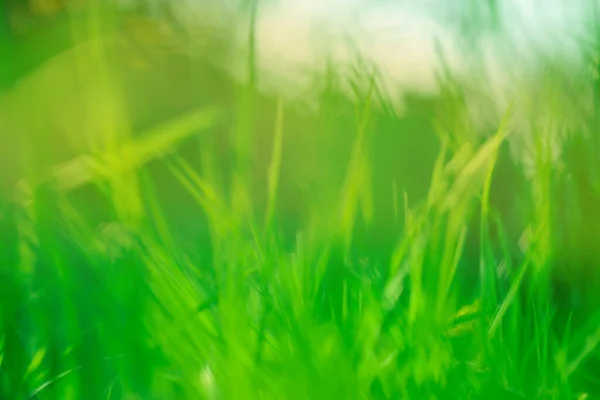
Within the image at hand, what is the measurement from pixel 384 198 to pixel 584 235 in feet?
0.60

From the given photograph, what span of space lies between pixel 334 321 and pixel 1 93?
37cm

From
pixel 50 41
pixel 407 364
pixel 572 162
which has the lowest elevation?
pixel 407 364

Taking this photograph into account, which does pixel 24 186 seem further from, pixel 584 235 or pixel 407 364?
pixel 584 235

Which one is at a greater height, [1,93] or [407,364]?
[1,93]

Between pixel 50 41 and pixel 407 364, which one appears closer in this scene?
pixel 407 364

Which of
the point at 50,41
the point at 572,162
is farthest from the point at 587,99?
the point at 50,41

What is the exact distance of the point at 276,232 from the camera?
489 mm

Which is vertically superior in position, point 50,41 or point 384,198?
point 50,41

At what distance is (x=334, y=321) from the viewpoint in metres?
0.47

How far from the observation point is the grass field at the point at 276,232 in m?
0.47

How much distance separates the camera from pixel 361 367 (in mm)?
462

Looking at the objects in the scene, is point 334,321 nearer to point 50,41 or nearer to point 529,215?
point 529,215

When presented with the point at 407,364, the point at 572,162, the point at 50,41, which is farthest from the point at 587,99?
the point at 50,41

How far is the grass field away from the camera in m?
0.47
